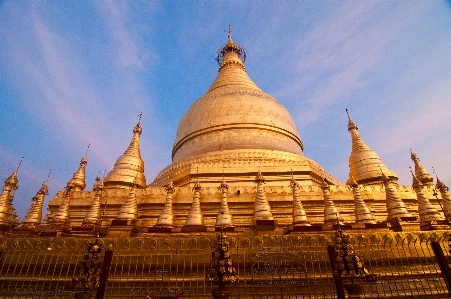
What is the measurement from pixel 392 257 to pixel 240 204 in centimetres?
627

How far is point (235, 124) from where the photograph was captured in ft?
60.4

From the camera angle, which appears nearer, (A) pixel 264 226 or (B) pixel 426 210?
(A) pixel 264 226

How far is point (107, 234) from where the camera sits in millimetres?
10266

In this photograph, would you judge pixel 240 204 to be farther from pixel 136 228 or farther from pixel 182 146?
pixel 182 146

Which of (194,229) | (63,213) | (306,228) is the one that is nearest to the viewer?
(306,228)

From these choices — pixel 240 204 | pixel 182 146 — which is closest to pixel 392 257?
pixel 240 204

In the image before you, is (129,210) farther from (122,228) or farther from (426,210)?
(426,210)

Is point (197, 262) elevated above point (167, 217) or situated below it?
below

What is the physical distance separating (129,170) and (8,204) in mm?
5528

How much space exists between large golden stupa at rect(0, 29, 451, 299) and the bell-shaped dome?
101 millimetres

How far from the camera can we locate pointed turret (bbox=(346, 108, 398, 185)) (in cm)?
1575

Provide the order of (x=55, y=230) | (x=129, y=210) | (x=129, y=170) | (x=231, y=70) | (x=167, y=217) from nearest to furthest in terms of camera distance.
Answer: (x=55, y=230) → (x=167, y=217) → (x=129, y=210) → (x=129, y=170) → (x=231, y=70)

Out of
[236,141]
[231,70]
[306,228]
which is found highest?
[231,70]

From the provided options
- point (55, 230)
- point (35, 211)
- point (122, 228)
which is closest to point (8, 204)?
point (35, 211)
